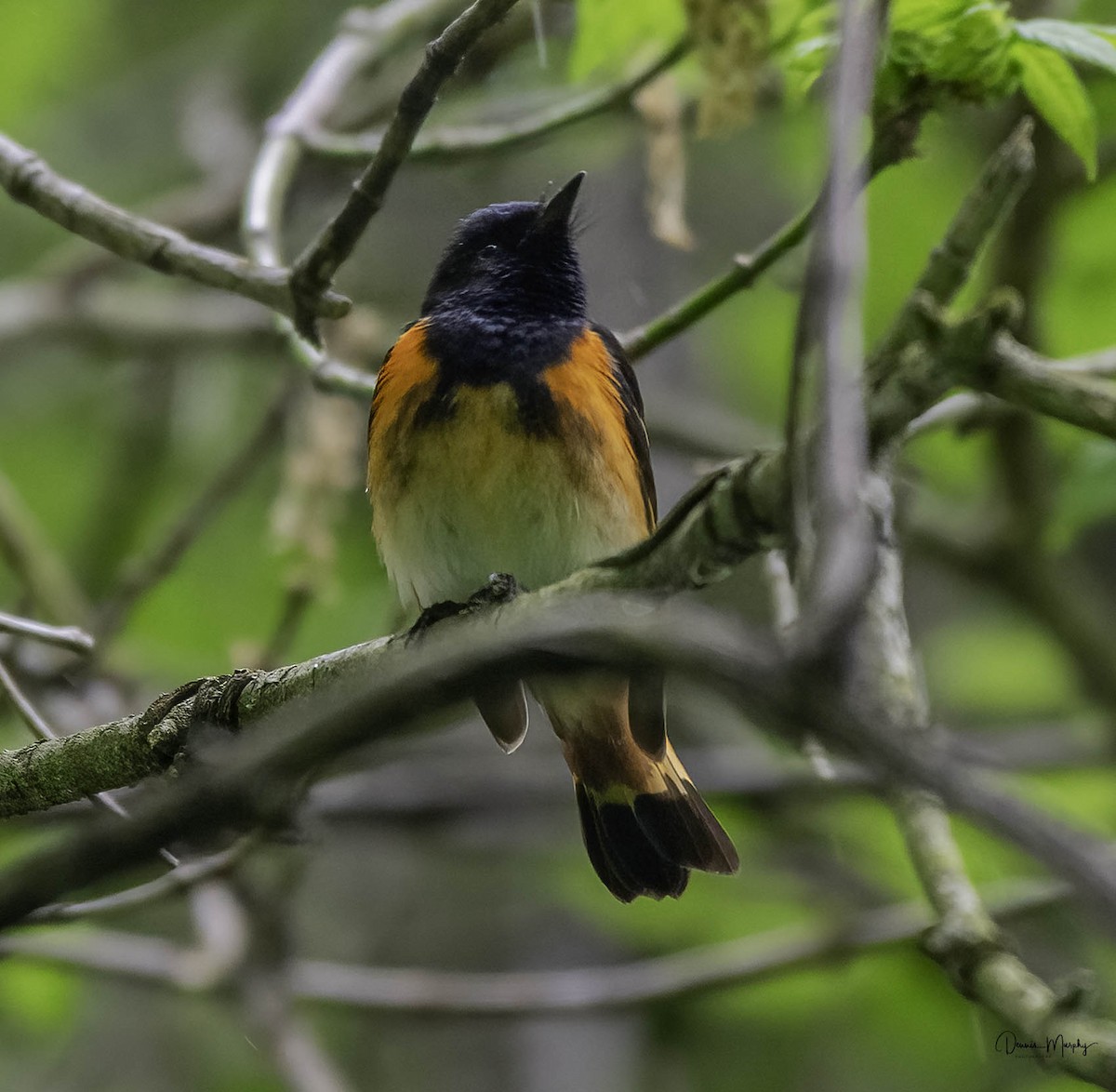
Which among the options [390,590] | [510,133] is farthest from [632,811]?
[390,590]

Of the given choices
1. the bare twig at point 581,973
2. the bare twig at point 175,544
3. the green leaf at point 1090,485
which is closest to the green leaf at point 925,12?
the green leaf at point 1090,485

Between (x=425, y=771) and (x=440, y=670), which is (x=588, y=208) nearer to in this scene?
(x=425, y=771)

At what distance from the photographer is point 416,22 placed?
447cm

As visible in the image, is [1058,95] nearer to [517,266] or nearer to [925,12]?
[925,12]

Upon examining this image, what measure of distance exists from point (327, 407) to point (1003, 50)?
2528 millimetres

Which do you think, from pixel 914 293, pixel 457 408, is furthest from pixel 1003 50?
pixel 457 408

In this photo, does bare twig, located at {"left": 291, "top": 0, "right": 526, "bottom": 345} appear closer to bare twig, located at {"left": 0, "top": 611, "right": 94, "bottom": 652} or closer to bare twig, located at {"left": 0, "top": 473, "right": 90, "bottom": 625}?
bare twig, located at {"left": 0, "top": 611, "right": 94, "bottom": 652}

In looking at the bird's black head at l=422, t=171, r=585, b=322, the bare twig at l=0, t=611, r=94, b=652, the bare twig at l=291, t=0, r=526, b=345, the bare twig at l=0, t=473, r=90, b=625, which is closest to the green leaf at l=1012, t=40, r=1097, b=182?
the bare twig at l=291, t=0, r=526, b=345

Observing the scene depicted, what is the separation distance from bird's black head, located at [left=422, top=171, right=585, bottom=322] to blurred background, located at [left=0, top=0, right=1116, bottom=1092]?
0.21 metres

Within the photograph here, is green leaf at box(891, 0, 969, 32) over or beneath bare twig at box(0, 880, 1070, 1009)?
over

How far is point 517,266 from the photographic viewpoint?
12.5ft

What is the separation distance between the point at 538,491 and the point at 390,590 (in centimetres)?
222

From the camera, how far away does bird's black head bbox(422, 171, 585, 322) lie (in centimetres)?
369

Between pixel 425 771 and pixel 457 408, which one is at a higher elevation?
pixel 457 408
